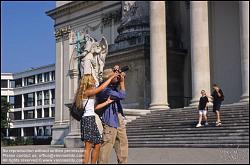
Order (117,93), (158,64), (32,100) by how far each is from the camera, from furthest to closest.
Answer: (32,100)
(158,64)
(117,93)

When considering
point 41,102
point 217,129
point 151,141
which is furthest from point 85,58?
point 41,102

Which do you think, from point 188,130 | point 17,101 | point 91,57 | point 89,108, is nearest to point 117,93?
point 89,108

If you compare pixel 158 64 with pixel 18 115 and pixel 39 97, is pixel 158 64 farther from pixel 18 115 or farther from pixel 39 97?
pixel 18 115

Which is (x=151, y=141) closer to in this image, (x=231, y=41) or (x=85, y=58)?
(x=85, y=58)

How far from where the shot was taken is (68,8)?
4650 centimetres

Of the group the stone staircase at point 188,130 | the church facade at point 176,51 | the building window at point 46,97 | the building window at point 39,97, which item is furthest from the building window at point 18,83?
the stone staircase at point 188,130

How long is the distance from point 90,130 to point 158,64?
20725 millimetres

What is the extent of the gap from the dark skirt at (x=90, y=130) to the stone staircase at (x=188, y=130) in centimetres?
1059

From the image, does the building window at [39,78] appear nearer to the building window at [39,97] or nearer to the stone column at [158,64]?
the building window at [39,97]

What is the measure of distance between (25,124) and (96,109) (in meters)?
88.3

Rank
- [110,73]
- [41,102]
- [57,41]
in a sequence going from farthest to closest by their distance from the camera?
[41,102] → [57,41] → [110,73]

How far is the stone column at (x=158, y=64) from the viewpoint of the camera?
1139 inches

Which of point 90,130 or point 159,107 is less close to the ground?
point 159,107

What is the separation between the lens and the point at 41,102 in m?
94.3
